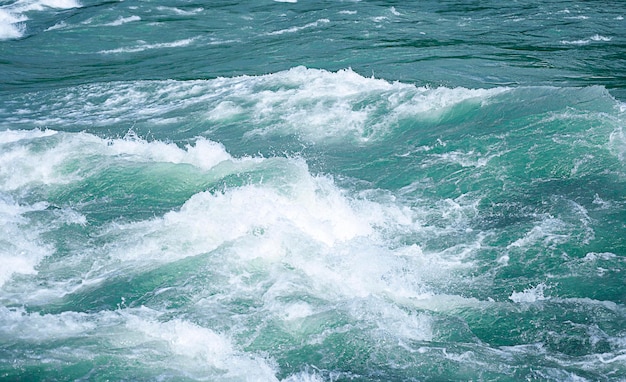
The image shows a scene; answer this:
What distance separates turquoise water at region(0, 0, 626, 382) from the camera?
7328mm

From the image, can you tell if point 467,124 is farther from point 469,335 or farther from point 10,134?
point 10,134

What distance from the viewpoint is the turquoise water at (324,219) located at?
289 inches

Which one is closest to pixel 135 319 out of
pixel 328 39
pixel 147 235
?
pixel 147 235

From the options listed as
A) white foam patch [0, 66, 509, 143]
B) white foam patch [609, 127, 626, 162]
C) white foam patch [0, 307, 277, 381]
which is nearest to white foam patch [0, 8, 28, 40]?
white foam patch [0, 66, 509, 143]

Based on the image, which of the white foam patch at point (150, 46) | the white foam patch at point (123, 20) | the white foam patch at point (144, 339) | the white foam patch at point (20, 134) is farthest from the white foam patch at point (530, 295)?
the white foam patch at point (123, 20)

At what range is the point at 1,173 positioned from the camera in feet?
41.5

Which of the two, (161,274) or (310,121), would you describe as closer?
(161,274)

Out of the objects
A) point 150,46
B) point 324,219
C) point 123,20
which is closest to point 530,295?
point 324,219

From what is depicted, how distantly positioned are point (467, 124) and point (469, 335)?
254 inches

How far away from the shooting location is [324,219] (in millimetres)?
10242

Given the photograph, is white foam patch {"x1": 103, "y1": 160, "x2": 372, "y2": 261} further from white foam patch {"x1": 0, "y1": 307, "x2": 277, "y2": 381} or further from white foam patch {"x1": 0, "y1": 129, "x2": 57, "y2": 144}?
white foam patch {"x1": 0, "y1": 129, "x2": 57, "y2": 144}

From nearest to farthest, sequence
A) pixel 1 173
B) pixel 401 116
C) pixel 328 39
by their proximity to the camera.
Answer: pixel 1 173, pixel 401 116, pixel 328 39

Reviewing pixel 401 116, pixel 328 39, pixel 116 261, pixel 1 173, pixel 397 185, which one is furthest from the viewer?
pixel 328 39

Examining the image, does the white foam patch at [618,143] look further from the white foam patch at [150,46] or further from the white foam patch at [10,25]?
the white foam patch at [10,25]
